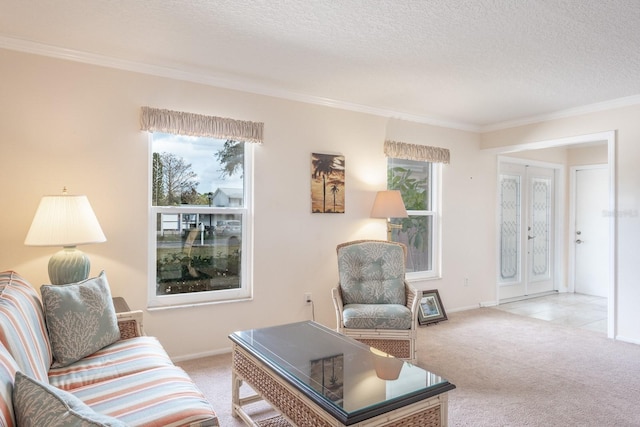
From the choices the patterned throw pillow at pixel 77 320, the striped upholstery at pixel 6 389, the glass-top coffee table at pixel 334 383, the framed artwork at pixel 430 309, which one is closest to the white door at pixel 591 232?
the framed artwork at pixel 430 309

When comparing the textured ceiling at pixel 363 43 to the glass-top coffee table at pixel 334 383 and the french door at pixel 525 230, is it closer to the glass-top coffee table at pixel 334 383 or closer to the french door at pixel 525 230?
the glass-top coffee table at pixel 334 383

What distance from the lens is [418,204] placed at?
191 inches

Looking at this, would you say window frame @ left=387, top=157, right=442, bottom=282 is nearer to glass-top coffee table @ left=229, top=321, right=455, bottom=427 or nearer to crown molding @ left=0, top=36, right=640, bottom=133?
crown molding @ left=0, top=36, right=640, bottom=133

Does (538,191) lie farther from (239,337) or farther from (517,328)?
(239,337)

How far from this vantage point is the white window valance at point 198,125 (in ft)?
10.2

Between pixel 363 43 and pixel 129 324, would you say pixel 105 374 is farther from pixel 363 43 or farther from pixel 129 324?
pixel 363 43

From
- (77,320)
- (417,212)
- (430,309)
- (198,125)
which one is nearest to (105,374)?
(77,320)

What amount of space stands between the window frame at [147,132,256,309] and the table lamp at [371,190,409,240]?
1350 mm

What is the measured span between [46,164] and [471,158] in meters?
4.64

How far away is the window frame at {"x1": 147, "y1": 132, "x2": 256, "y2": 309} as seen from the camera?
3.23 metres

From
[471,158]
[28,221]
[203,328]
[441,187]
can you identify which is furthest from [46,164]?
[471,158]

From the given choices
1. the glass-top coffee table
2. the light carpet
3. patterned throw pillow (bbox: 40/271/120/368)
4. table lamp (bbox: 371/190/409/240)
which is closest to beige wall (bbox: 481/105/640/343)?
the light carpet

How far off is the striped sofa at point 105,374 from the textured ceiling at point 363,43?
1665 millimetres

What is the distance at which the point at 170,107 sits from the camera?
3248 millimetres
